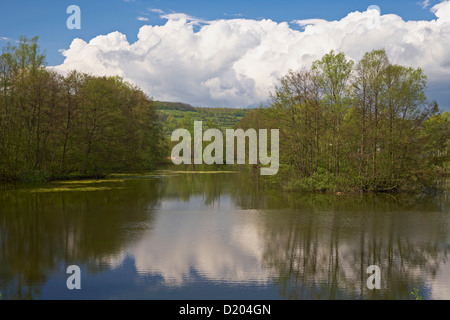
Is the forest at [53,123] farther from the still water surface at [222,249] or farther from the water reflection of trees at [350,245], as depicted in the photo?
the water reflection of trees at [350,245]

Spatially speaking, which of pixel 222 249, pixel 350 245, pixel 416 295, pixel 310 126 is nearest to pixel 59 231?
pixel 222 249

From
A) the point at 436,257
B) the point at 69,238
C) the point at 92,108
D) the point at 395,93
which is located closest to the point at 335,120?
the point at 395,93

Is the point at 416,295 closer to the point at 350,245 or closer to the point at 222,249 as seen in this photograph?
the point at 350,245

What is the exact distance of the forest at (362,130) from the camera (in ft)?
110

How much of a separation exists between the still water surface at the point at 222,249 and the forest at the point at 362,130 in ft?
22.8

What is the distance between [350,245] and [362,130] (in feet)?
66.8

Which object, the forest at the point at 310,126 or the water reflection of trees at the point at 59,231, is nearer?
the water reflection of trees at the point at 59,231

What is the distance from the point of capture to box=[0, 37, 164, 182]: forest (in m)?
40.7

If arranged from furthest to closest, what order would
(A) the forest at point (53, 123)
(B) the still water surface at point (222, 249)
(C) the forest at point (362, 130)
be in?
(A) the forest at point (53, 123), (C) the forest at point (362, 130), (B) the still water surface at point (222, 249)

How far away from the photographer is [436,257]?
14219mm

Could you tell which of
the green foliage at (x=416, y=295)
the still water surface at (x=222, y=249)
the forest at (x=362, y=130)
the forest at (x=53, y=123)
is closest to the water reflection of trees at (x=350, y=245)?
the still water surface at (x=222, y=249)

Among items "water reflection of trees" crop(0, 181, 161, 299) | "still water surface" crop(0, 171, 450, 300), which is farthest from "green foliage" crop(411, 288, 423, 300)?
"water reflection of trees" crop(0, 181, 161, 299)

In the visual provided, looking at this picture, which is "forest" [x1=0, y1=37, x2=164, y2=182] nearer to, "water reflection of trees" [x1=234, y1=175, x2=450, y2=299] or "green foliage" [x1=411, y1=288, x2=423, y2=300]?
"water reflection of trees" [x1=234, y1=175, x2=450, y2=299]

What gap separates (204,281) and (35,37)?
43.4 meters
